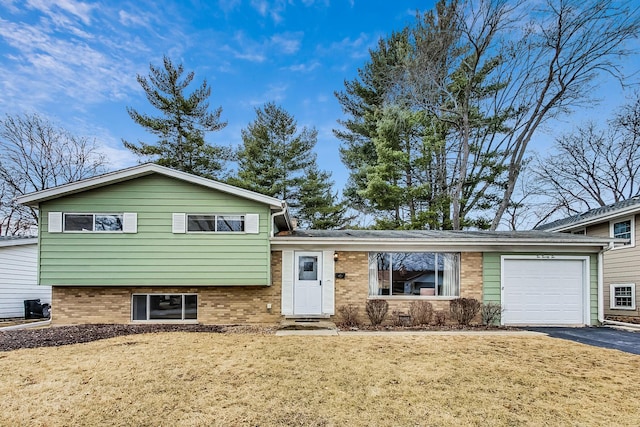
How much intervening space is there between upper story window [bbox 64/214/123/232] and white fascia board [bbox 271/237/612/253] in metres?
4.28

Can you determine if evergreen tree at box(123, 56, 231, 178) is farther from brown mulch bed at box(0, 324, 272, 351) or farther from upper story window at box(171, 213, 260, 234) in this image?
brown mulch bed at box(0, 324, 272, 351)

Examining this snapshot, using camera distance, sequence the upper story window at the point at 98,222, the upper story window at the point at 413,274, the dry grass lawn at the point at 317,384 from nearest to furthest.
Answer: the dry grass lawn at the point at 317,384, the upper story window at the point at 98,222, the upper story window at the point at 413,274

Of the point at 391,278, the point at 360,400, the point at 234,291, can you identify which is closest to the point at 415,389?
the point at 360,400

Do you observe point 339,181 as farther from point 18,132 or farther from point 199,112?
point 18,132

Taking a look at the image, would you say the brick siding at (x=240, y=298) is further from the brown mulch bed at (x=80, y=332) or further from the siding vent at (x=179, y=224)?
the siding vent at (x=179, y=224)

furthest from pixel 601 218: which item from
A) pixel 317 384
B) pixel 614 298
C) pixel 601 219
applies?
pixel 317 384

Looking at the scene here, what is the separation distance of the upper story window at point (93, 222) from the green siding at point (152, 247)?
153 millimetres

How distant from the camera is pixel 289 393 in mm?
4566

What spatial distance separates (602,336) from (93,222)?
1318 cm

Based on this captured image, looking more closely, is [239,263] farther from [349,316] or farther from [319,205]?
[319,205]

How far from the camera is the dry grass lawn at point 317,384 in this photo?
12.8ft

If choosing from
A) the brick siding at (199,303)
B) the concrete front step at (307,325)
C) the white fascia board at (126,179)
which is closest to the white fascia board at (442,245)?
the brick siding at (199,303)

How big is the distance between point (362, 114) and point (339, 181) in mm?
4261

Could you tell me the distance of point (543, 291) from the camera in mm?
10289
